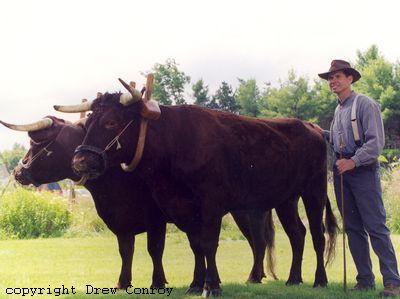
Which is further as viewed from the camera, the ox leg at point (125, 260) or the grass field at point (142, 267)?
the ox leg at point (125, 260)

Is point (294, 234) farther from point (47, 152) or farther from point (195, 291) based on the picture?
point (47, 152)

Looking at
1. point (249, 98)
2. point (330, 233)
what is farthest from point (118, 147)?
point (249, 98)

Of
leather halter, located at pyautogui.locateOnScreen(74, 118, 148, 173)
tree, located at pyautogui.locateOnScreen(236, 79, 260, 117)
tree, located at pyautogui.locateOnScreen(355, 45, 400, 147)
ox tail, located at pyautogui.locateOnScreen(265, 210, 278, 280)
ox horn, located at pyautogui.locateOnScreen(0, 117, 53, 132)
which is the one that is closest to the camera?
leather halter, located at pyautogui.locateOnScreen(74, 118, 148, 173)

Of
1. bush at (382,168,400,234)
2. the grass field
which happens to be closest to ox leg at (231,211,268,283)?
the grass field

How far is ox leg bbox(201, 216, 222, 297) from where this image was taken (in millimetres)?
5754

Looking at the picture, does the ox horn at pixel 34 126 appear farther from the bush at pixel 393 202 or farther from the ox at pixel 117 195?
the bush at pixel 393 202

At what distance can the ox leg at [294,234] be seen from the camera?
692 cm

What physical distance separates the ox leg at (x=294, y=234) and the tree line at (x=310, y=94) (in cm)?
2879

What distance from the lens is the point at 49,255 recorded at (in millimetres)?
10062

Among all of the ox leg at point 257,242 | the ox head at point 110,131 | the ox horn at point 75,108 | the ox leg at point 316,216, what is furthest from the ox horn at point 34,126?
the ox leg at point 316,216

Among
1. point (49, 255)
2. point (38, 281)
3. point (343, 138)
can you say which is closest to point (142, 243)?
point (49, 255)

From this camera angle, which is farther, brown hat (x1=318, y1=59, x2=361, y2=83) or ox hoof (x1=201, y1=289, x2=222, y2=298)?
brown hat (x1=318, y1=59, x2=361, y2=83)

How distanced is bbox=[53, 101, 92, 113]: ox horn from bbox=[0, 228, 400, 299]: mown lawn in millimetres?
2116

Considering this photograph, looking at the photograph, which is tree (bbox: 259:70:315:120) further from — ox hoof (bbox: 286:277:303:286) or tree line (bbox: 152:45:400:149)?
ox hoof (bbox: 286:277:303:286)
